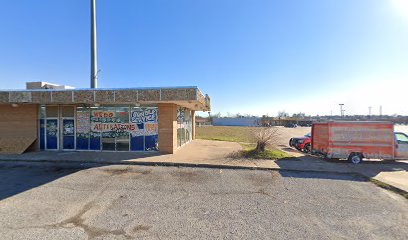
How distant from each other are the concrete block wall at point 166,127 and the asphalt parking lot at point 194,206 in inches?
160

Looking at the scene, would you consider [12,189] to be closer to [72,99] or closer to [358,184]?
[72,99]

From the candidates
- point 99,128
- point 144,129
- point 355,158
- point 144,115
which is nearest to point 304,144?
point 355,158

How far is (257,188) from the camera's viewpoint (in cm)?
666

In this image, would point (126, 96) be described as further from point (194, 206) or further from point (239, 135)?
point (239, 135)

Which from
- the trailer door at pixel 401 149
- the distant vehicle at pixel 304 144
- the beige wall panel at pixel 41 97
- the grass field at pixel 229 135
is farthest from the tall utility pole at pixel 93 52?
the trailer door at pixel 401 149

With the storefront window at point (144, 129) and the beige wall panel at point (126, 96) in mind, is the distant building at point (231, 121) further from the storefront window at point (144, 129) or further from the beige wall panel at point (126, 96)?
the beige wall panel at point (126, 96)

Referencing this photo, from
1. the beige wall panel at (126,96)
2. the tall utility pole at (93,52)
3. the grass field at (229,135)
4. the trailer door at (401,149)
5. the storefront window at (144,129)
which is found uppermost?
the tall utility pole at (93,52)

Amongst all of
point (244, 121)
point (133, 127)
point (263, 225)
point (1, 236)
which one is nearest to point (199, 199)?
point (263, 225)

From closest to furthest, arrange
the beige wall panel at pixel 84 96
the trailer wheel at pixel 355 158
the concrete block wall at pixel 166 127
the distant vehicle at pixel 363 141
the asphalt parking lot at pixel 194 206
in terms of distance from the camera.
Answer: the asphalt parking lot at pixel 194 206 < the distant vehicle at pixel 363 141 < the trailer wheel at pixel 355 158 < the beige wall panel at pixel 84 96 < the concrete block wall at pixel 166 127

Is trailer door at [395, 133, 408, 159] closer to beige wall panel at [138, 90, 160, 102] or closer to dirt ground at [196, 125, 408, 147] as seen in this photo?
dirt ground at [196, 125, 408, 147]

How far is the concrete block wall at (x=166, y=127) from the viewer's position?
12250mm

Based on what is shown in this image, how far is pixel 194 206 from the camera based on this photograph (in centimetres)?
521

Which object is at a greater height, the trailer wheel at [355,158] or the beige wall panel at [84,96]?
A: the beige wall panel at [84,96]

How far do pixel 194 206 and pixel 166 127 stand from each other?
296 inches
